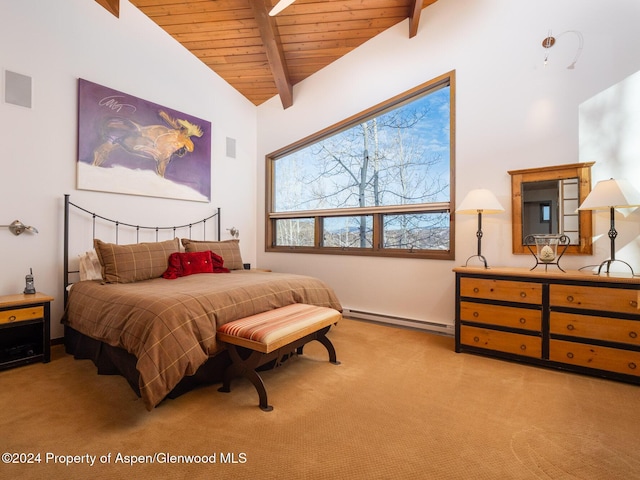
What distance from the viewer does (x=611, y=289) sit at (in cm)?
211

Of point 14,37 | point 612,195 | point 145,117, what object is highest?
point 14,37

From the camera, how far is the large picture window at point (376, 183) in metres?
3.33

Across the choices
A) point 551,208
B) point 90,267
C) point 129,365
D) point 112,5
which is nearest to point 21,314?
point 90,267

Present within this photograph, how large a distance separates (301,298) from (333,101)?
2751 mm

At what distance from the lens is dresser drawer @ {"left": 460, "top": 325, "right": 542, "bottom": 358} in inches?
93.4

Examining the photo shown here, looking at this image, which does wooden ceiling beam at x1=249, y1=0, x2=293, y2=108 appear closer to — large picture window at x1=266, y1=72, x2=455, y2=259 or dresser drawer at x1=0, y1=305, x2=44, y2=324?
large picture window at x1=266, y1=72, x2=455, y2=259

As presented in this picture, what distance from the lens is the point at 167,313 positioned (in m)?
1.81

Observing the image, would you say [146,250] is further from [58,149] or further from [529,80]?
[529,80]

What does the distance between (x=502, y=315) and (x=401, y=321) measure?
1.13 m

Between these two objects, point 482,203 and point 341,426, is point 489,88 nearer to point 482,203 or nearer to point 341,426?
point 482,203

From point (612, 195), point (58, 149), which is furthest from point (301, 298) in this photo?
point (58, 149)

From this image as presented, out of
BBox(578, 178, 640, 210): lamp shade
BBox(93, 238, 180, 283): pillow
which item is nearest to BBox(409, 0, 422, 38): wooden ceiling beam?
BBox(578, 178, 640, 210): lamp shade

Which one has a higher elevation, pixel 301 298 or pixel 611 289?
pixel 611 289

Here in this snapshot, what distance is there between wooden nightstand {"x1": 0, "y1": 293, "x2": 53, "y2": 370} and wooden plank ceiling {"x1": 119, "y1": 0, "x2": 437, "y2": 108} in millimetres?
3118
